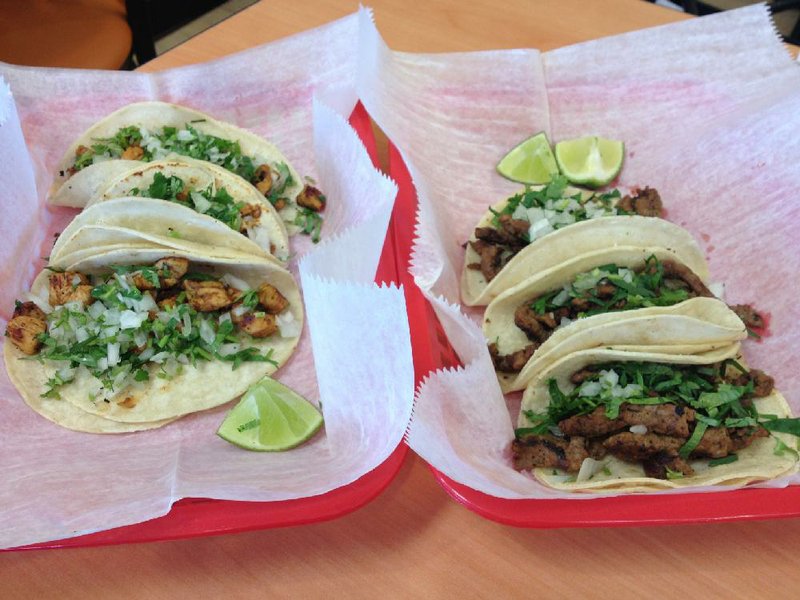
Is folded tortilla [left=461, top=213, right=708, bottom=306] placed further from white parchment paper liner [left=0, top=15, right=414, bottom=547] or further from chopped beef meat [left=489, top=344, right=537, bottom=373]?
white parchment paper liner [left=0, top=15, right=414, bottom=547]

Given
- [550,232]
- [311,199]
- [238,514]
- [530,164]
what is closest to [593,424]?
[550,232]

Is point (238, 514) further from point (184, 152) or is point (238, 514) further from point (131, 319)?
point (184, 152)

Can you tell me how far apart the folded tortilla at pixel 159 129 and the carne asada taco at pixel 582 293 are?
78 centimetres

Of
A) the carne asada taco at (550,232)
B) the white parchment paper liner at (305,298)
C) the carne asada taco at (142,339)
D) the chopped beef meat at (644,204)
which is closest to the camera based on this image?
the white parchment paper liner at (305,298)

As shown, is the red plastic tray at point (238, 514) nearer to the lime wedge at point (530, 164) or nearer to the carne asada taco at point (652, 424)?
Result: the carne asada taco at point (652, 424)

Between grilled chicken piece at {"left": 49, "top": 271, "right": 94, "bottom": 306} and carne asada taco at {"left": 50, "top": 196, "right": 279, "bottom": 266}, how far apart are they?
0.13 ft

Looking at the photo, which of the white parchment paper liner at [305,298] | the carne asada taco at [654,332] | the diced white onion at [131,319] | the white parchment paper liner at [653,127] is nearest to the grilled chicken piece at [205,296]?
the diced white onion at [131,319]

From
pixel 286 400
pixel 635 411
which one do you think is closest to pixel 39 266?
pixel 286 400

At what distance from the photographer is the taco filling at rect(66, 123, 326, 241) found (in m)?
2.13

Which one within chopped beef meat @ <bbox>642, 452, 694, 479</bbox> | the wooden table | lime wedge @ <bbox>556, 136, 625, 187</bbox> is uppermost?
lime wedge @ <bbox>556, 136, 625, 187</bbox>

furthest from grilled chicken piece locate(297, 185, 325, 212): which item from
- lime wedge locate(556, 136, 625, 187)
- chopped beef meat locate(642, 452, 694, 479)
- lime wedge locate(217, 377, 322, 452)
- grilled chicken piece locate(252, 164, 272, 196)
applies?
chopped beef meat locate(642, 452, 694, 479)

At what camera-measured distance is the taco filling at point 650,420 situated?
4.98 ft

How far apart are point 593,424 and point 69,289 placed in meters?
1.40

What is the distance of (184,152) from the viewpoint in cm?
214
